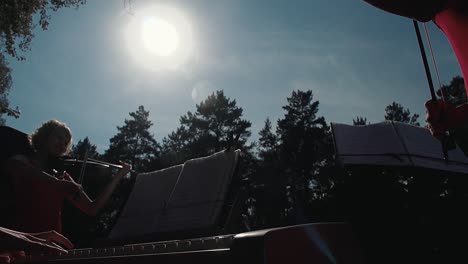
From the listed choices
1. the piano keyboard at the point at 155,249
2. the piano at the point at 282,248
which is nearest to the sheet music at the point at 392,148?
the piano keyboard at the point at 155,249

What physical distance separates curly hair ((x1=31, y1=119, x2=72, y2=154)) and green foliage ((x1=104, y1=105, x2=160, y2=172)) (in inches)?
1062

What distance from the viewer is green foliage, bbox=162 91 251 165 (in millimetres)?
27297

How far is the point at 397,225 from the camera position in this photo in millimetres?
1254

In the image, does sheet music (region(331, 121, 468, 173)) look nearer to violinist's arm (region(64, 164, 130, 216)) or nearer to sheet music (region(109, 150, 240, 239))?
sheet music (region(109, 150, 240, 239))

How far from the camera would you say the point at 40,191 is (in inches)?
73.6

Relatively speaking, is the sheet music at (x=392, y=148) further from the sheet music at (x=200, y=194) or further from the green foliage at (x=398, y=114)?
the green foliage at (x=398, y=114)

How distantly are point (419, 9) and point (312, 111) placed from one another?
29991mm

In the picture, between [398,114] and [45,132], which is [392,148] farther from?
[398,114]

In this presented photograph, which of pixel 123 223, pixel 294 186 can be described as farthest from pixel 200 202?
pixel 294 186

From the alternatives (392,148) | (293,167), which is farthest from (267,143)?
(392,148)

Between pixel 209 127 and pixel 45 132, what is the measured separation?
2653cm

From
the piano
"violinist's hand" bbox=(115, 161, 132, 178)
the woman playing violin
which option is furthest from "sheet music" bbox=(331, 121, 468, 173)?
the piano

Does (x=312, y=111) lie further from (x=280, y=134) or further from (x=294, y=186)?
(x=294, y=186)

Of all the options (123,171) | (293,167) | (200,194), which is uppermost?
(293,167)
